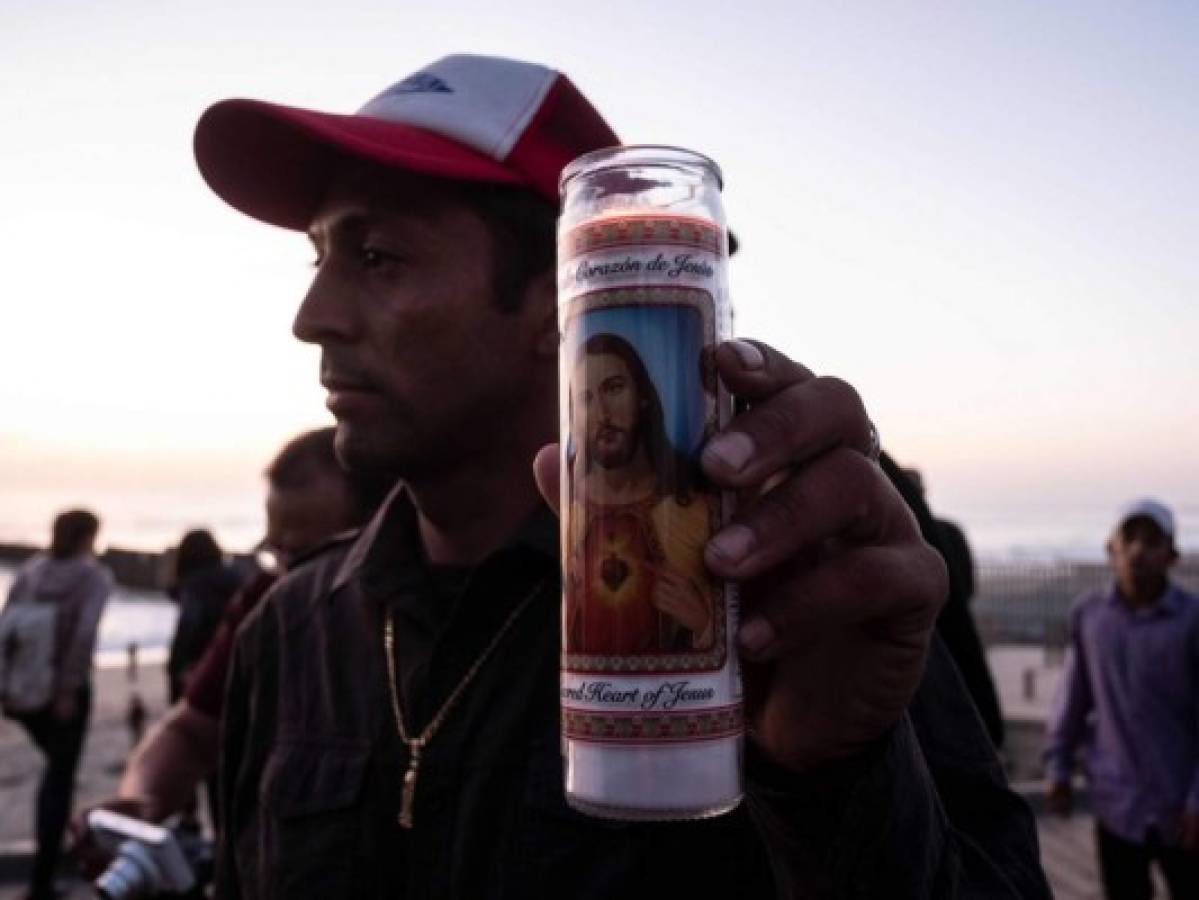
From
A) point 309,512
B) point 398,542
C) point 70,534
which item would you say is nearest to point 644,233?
point 398,542

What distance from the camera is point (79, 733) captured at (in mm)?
6969

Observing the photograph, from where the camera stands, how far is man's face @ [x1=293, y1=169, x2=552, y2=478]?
7.58 feet

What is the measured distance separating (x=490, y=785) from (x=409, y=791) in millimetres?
173

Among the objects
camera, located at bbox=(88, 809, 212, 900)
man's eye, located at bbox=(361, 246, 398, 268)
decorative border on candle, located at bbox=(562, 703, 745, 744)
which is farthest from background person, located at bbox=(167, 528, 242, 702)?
decorative border on candle, located at bbox=(562, 703, 745, 744)

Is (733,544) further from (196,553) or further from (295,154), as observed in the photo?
(196,553)

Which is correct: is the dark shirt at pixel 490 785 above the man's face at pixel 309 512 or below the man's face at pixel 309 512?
below

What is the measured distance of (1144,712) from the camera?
5199 millimetres

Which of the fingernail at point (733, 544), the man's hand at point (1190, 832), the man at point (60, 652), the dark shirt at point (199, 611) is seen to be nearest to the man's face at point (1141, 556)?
the man's hand at point (1190, 832)

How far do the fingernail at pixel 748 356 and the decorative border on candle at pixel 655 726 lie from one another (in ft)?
1.37

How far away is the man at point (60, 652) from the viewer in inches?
260

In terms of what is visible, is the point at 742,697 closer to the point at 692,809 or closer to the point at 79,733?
the point at 692,809

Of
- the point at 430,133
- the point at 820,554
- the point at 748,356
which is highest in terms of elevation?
the point at 430,133

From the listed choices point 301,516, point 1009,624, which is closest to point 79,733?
point 301,516

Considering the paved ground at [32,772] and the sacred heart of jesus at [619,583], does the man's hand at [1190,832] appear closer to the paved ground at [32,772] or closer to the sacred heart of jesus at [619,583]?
the sacred heart of jesus at [619,583]
